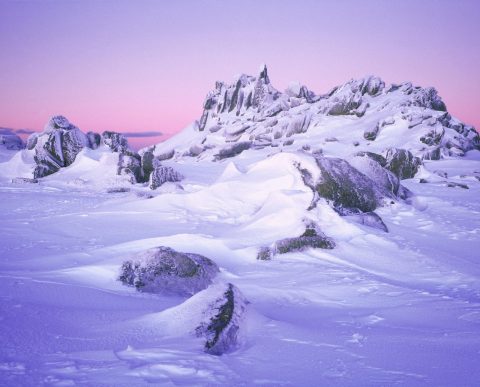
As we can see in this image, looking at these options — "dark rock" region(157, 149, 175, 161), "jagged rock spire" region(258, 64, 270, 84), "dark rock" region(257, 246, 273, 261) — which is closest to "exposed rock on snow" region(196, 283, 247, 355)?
"dark rock" region(257, 246, 273, 261)

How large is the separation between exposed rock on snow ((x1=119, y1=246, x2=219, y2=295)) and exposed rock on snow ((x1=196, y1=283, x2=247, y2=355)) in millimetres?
1355

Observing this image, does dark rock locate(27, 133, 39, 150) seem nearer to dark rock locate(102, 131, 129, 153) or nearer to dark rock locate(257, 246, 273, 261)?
dark rock locate(102, 131, 129, 153)

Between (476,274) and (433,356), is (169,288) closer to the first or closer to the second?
(433,356)

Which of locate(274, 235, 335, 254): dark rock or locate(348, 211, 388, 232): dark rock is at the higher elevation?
locate(348, 211, 388, 232): dark rock

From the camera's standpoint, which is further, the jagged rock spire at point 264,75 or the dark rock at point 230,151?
the jagged rock spire at point 264,75

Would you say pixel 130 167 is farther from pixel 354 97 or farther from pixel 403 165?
pixel 354 97

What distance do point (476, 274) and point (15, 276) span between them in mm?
5655

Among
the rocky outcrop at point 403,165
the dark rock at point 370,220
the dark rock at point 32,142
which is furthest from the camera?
the dark rock at point 32,142

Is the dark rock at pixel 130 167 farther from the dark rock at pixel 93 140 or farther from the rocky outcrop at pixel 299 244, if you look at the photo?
the rocky outcrop at pixel 299 244

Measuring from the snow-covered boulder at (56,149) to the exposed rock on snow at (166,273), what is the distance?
52.9ft

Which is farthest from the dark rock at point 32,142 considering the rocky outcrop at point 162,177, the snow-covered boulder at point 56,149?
the rocky outcrop at point 162,177

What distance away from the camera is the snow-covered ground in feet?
7.69

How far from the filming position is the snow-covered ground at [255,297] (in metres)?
2.34

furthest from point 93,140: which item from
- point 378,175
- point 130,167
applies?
point 378,175
